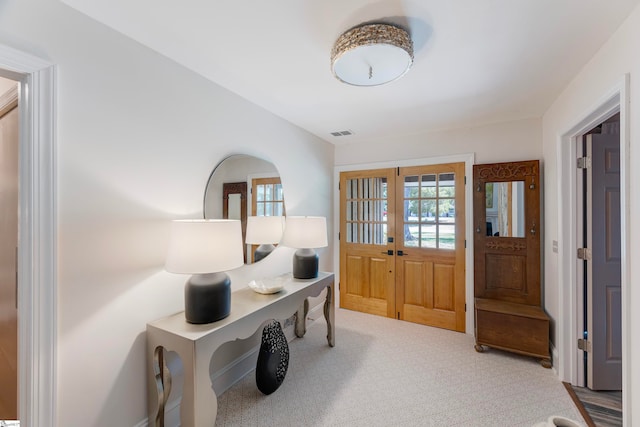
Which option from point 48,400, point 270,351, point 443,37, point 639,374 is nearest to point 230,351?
point 270,351

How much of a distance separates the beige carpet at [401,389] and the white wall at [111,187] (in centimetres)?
86

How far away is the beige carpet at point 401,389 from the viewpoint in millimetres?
1776

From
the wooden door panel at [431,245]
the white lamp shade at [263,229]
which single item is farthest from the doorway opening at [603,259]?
the white lamp shade at [263,229]

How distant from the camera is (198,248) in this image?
4.89 ft

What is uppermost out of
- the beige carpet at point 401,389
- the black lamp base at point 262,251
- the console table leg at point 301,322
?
the black lamp base at point 262,251

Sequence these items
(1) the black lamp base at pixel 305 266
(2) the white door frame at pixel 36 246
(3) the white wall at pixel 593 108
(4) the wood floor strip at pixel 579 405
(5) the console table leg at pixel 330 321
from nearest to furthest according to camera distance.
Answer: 1. (2) the white door frame at pixel 36 246
2. (3) the white wall at pixel 593 108
3. (4) the wood floor strip at pixel 579 405
4. (1) the black lamp base at pixel 305 266
5. (5) the console table leg at pixel 330 321

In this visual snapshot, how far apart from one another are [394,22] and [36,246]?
204cm

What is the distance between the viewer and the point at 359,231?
12.1 ft

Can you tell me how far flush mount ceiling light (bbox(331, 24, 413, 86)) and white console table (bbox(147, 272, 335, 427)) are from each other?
166 cm

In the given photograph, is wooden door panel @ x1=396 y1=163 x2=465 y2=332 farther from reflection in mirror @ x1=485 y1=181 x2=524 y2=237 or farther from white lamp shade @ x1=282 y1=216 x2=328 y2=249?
white lamp shade @ x1=282 y1=216 x2=328 y2=249

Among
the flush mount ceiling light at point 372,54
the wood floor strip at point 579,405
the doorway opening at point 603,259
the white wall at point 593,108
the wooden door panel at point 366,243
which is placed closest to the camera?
the white wall at point 593,108

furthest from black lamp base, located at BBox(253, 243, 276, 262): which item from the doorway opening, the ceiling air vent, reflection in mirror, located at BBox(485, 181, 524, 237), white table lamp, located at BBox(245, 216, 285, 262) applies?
the doorway opening

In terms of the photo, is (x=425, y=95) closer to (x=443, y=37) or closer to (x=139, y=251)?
Result: (x=443, y=37)

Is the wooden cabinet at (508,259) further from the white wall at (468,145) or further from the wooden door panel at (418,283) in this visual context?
the wooden door panel at (418,283)
